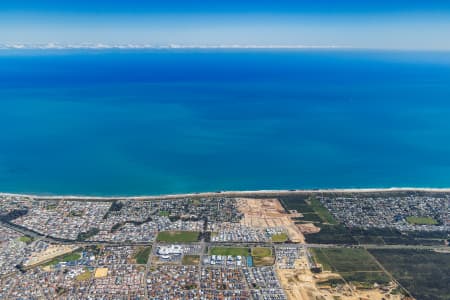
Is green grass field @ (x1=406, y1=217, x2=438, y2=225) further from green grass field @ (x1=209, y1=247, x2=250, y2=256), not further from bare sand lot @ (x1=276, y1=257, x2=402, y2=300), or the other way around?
green grass field @ (x1=209, y1=247, x2=250, y2=256)

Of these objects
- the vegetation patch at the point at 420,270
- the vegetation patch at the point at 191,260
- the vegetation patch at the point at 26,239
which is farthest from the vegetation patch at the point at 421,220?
the vegetation patch at the point at 26,239

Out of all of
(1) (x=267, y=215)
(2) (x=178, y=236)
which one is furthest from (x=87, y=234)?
(1) (x=267, y=215)

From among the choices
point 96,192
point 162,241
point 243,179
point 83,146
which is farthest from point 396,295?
point 83,146

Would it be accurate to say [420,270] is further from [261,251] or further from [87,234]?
[87,234]

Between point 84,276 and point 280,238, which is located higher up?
point 280,238

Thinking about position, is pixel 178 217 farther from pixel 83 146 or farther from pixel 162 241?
pixel 83 146

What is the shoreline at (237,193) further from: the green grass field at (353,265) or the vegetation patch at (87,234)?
→ the green grass field at (353,265)

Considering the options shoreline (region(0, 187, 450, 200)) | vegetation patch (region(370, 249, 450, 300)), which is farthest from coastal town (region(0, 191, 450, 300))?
vegetation patch (region(370, 249, 450, 300))
